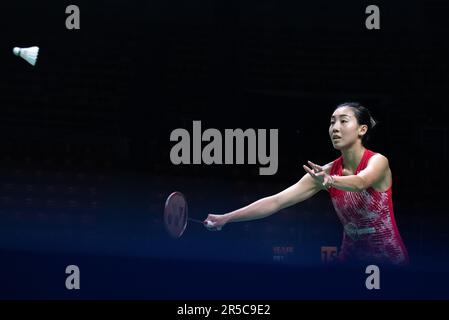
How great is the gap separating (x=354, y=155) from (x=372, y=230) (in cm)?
50

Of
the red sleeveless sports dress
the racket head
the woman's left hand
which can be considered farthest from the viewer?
the racket head

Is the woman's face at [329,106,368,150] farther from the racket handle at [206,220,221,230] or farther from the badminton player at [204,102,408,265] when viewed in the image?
the racket handle at [206,220,221,230]

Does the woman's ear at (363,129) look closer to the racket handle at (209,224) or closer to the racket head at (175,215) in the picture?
the racket handle at (209,224)

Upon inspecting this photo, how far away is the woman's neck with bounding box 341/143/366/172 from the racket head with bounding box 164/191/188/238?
3.81 feet

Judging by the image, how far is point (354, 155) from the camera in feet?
19.2

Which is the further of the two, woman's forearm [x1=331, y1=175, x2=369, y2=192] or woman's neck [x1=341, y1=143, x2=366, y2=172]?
woman's neck [x1=341, y1=143, x2=366, y2=172]

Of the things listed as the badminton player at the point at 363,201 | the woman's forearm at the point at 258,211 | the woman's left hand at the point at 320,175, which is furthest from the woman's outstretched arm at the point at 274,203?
the woman's left hand at the point at 320,175

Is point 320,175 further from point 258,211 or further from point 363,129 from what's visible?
point 258,211

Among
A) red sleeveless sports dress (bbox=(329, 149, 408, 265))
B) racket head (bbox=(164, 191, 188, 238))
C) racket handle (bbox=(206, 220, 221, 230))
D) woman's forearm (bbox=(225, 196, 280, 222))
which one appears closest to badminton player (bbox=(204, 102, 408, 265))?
red sleeveless sports dress (bbox=(329, 149, 408, 265))

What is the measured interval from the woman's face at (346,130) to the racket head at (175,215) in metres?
→ 1.12

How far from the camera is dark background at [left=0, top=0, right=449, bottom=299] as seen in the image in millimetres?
6289

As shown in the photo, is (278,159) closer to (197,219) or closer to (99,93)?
(197,219)

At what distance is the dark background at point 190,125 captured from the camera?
20.6ft

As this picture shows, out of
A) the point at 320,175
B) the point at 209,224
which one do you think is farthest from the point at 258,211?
the point at 320,175
